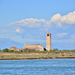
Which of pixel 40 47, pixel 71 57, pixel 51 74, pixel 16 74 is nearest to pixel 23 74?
pixel 16 74

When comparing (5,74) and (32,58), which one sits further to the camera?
(32,58)

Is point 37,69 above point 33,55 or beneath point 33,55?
beneath

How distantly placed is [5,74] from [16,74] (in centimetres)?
196

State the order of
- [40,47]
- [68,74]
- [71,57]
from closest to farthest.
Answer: [68,74] < [71,57] < [40,47]

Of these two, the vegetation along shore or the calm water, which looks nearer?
the calm water

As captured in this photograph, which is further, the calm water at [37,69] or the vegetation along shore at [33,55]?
the vegetation along shore at [33,55]

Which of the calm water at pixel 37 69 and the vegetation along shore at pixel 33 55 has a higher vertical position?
the vegetation along shore at pixel 33 55

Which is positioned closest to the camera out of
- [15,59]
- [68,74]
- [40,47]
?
[68,74]

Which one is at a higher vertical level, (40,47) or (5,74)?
(40,47)

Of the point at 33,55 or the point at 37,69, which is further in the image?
the point at 33,55

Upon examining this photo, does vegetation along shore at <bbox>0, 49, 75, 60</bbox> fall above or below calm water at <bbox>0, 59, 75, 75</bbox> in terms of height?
above

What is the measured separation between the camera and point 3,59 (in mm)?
106750

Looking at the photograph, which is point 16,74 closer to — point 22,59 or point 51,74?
point 51,74

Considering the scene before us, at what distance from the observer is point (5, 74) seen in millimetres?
55281
